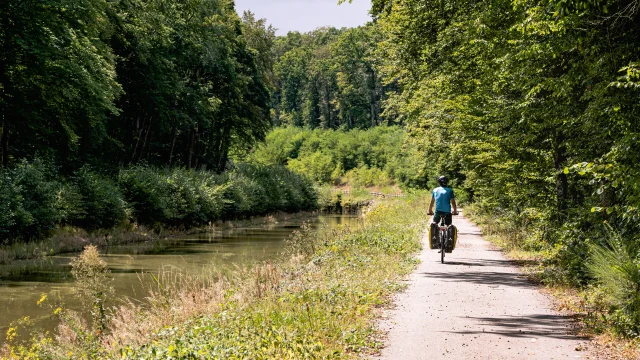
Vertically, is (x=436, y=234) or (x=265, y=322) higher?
(x=436, y=234)

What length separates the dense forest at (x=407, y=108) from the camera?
9.75 m

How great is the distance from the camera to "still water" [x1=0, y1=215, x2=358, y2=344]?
14367 millimetres

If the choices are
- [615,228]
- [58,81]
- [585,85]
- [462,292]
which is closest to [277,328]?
[462,292]

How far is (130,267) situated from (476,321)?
1523cm

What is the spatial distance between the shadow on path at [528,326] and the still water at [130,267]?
239 inches

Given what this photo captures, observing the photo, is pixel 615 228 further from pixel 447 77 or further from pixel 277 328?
pixel 447 77

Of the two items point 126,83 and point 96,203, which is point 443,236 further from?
point 126,83

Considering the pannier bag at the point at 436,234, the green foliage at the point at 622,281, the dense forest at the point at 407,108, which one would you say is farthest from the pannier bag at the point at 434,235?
the green foliage at the point at 622,281

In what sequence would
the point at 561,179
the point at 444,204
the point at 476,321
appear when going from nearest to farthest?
the point at 476,321 < the point at 561,179 < the point at 444,204

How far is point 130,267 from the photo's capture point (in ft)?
70.4

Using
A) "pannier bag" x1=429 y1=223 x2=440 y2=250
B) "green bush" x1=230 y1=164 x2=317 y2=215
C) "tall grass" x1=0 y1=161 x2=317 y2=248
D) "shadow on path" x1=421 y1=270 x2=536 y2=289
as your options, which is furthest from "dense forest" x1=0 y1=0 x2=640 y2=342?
"pannier bag" x1=429 y1=223 x2=440 y2=250

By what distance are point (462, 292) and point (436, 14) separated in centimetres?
827

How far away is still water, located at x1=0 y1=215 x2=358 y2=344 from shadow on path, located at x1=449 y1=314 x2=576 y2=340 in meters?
6.08

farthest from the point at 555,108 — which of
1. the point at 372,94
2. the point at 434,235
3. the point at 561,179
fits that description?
the point at 372,94
